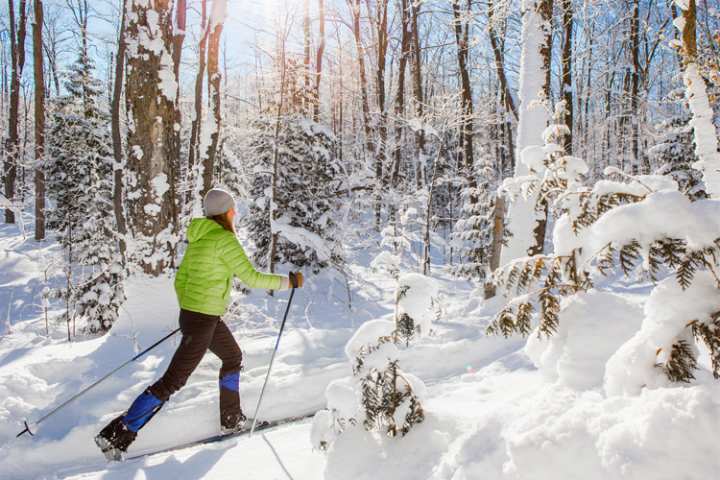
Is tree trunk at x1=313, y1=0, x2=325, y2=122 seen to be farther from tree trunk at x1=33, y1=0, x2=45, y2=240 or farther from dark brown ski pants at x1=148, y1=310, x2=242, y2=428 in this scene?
tree trunk at x1=33, y1=0, x2=45, y2=240

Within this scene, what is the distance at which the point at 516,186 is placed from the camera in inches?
149

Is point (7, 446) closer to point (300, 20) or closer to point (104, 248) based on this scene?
point (300, 20)

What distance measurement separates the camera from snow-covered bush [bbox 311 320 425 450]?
267cm

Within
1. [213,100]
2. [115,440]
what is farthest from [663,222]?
[213,100]

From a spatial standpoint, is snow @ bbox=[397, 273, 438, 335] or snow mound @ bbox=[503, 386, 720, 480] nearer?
snow mound @ bbox=[503, 386, 720, 480]

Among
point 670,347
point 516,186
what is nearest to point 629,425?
point 670,347

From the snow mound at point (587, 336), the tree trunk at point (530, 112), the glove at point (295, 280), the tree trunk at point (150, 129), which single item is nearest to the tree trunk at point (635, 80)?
the tree trunk at point (530, 112)

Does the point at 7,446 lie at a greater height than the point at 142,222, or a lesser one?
lesser

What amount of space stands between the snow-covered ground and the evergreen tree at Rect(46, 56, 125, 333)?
7.52 meters

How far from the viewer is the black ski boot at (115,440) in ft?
11.4

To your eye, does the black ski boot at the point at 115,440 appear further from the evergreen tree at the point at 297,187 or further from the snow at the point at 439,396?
the evergreen tree at the point at 297,187

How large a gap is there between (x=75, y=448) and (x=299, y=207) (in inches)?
410

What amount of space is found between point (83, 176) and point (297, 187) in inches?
347

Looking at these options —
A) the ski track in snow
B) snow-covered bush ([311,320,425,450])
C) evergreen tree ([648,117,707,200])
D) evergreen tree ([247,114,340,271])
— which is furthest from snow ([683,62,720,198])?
evergreen tree ([648,117,707,200])
